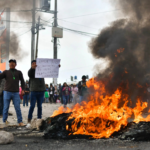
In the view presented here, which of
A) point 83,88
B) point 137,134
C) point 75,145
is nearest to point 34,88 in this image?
point 75,145

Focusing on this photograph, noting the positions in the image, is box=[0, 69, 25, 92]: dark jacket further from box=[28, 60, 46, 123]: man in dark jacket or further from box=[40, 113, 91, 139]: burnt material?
box=[40, 113, 91, 139]: burnt material

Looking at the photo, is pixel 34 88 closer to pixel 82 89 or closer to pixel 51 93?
pixel 82 89

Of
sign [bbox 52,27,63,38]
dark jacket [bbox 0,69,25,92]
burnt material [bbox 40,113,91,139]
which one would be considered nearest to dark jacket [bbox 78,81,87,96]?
dark jacket [bbox 0,69,25,92]

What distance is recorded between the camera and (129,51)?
783cm

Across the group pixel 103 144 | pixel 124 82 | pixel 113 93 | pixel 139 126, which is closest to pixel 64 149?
pixel 103 144

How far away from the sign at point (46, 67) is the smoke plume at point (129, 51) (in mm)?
1581

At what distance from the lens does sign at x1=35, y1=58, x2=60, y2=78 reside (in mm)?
7141

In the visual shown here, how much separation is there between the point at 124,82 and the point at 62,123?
2.61 m

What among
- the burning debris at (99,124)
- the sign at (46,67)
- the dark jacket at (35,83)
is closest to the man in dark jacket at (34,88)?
the dark jacket at (35,83)

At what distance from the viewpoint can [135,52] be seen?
25.9ft

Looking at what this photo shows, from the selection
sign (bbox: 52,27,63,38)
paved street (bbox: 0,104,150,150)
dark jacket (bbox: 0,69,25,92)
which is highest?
sign (bbox: 52,27,63,38)

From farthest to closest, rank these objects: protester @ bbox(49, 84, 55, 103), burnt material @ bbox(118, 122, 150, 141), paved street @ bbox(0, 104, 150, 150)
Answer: protester @ bbox(49, 84, 55, 103)
burnt material @ bbox(118, 122, 150, 141)
paved street @ bbox(0, 104, 150, 150)

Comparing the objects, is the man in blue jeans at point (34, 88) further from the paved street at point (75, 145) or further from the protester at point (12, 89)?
the paved street at point (75, 145)

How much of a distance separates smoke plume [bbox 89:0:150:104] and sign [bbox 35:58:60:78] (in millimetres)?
1581
